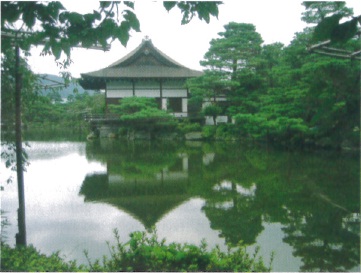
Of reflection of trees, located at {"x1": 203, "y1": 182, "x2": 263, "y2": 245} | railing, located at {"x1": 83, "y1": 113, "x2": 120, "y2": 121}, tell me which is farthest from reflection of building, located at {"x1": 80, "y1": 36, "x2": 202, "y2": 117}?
reflection of trees, located at {"x1": 203, "y1": 182, "x2": 263, "y2": 245}

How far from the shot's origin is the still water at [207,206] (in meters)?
3.12

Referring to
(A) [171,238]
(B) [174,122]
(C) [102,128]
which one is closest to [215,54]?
(B) [174,122]

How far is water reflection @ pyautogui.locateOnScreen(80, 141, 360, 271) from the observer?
327 cm

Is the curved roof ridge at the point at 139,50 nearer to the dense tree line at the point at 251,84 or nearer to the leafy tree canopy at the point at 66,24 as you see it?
the dense tree line at the point at 251,84

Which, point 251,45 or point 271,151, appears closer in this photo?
point 271,151

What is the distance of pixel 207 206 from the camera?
175 inches

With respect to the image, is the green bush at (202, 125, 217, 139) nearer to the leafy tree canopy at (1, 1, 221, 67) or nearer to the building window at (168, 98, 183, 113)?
the building window at (168, 98, 183, 113)

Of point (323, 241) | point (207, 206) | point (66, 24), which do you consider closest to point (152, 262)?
point (66, 24)

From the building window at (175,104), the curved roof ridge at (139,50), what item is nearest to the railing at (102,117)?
the curved roof ridge at (139,50)

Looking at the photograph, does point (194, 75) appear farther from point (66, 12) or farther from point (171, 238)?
point (66, 12)

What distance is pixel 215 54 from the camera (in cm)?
1270

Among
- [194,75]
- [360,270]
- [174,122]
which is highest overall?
[194,75]

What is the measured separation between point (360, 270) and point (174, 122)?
1129 centimetres

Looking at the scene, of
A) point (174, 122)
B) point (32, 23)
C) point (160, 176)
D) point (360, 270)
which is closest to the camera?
point (32, 23)
